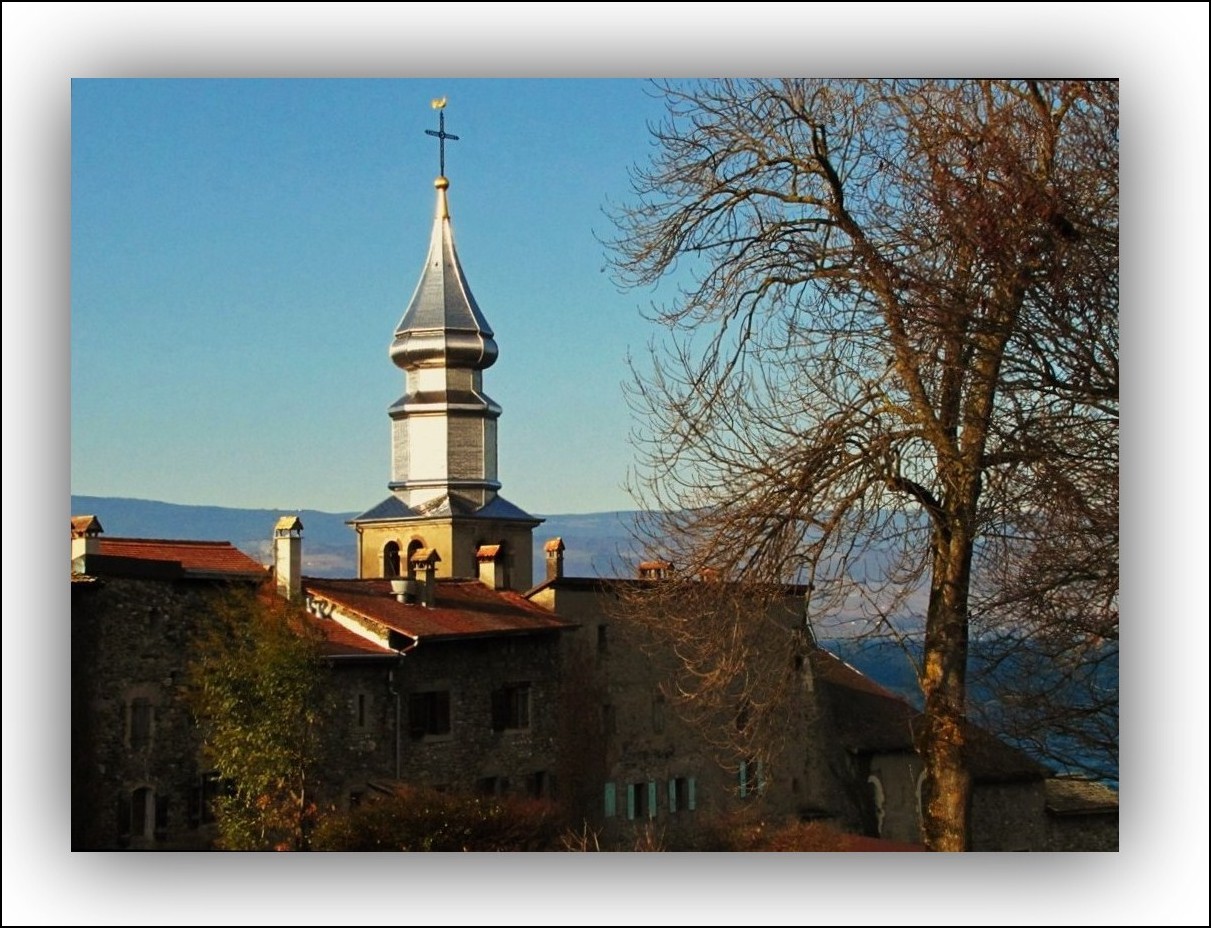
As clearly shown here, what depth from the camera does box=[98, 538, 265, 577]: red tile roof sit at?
10.7 metres

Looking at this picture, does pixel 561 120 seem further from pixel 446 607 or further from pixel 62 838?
pixel 62 838

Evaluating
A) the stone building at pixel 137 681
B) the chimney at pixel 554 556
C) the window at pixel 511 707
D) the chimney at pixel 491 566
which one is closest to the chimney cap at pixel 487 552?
the chimney at pixel 491 566

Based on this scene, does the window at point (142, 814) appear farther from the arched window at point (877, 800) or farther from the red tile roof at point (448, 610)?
the arched window at point (877, 800)

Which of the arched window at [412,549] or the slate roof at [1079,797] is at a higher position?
the arched window at [412,549]

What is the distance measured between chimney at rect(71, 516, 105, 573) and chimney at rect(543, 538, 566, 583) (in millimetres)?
2502

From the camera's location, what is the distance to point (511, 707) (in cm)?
1302

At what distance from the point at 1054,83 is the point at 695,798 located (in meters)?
4.33

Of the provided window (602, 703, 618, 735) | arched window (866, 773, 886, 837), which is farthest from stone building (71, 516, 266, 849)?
arched window (866, 773, 886, 837)

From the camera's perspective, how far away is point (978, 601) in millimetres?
9969

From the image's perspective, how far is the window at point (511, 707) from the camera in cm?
1276

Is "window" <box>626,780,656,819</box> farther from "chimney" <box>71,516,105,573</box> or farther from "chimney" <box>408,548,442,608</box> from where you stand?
"chimney" <box>71,516,105,573</box>

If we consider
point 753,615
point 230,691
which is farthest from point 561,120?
point 230,691

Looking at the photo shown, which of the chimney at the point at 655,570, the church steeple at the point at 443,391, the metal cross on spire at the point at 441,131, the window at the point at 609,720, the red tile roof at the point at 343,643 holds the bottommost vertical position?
the window at the point at 609,720

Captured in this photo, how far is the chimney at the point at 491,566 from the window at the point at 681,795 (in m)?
1.74
